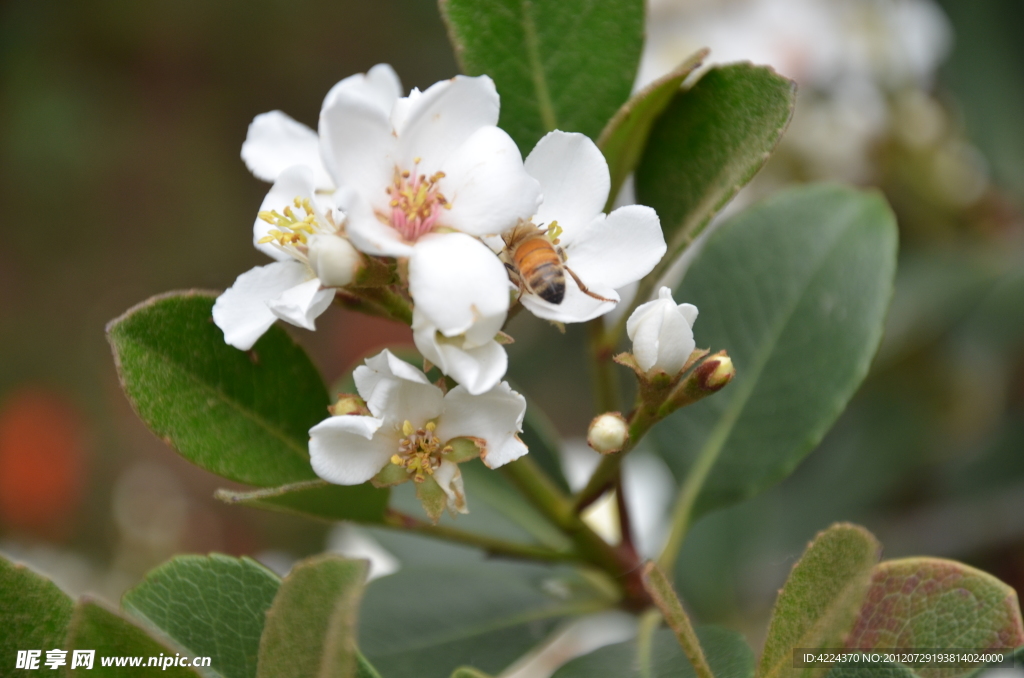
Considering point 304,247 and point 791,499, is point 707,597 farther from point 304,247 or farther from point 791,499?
point 304,247

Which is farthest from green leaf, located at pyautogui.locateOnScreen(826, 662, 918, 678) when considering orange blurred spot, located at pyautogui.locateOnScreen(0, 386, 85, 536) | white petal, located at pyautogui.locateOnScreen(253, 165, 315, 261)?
orange blurred spot, located at pyautogui.locateOnScreen(0, 386, 85, 536)

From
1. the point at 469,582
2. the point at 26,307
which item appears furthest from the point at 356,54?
the point at 469,582

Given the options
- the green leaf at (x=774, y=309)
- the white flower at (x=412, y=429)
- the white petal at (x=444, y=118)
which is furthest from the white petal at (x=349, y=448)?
the green leaf at (x=774, y=309)

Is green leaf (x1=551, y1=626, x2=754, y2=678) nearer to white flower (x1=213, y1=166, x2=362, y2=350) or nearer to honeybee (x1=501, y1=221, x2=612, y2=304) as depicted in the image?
honeybee (x1=501, y1=221, x2=612, y2=304)

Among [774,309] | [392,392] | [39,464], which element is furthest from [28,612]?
[39,464]

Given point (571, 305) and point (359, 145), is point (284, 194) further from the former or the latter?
point (571, 305)

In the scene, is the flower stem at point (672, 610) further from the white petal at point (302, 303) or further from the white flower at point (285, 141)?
the white flower at point (285, 141)
